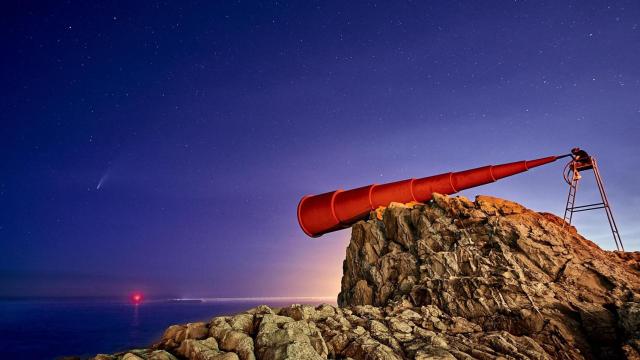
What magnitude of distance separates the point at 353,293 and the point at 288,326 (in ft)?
27.1

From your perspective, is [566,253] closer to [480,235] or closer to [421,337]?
[480,235]

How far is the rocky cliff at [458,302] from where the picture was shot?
10.4 meters

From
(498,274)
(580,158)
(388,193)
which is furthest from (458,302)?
(580,158)

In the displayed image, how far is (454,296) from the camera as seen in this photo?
14.2 meters

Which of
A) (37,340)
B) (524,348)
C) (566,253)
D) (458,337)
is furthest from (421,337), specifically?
(37,340)

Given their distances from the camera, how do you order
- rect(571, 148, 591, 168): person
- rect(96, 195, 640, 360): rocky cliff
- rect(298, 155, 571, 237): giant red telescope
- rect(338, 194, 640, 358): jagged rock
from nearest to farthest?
rect(96, 195, 640, 360): rocky cliff, rect(338, 194, 640, 358): jagged rock, rect(571, 148, 591, 168): person, rect(298, 155, 571, 237): giant red telescope

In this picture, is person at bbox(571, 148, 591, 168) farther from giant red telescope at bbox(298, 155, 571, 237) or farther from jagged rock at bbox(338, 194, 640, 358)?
jagged rock at bbox(338, 194, 640, 358)

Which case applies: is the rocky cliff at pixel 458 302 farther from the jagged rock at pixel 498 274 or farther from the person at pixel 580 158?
the person at pixel 580 158

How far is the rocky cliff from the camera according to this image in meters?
10.4

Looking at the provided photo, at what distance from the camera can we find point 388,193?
76.7 feet

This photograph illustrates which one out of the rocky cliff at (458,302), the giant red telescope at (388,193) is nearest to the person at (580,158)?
the giant red telescope at (388,193)

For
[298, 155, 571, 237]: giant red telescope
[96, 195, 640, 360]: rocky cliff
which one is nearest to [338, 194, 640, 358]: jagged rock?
[96, 195, 640, 360]: rocky cliff

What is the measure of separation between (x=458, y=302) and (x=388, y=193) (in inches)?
410

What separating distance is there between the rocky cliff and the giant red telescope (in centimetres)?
284
